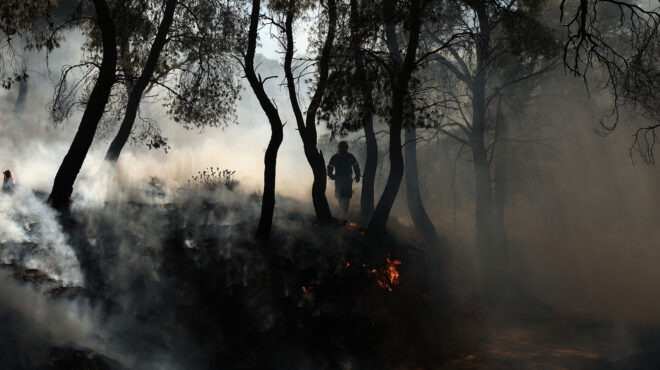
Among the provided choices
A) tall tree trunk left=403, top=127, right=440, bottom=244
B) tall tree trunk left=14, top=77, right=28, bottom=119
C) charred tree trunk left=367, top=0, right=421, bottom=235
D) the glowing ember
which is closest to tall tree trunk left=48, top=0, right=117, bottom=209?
charred tree trunk left=367, top=0, right=421, bottom=235

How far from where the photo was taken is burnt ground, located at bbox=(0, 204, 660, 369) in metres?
6.84

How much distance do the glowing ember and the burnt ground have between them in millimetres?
32

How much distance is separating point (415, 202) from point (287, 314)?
729 centimetres

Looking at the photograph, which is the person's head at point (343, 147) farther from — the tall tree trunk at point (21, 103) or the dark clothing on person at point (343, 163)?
the tall tree trunk at point (21, 103)

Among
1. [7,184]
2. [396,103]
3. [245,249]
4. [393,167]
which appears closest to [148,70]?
[7,184]

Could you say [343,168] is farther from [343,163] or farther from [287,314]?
[287,314]

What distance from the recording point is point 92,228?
8703 millimetres

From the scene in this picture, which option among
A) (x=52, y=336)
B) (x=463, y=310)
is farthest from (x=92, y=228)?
(x=463, y=310)

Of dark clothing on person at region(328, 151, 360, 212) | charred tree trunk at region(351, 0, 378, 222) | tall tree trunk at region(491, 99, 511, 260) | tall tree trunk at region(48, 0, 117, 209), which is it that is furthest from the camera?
tall tree trunk at region(491, 99, 511, 260)

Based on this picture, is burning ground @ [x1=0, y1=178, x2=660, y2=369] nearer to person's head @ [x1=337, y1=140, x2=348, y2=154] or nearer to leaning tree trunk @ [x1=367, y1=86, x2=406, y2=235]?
leaning tree trunk @ [x1=367, y1=86, x2=406, y2=235]

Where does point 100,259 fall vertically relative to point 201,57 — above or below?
below

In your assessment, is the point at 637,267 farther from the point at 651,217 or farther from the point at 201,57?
the point at 201,57

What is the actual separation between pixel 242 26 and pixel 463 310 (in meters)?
9.12

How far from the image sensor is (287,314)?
27.2 ft
